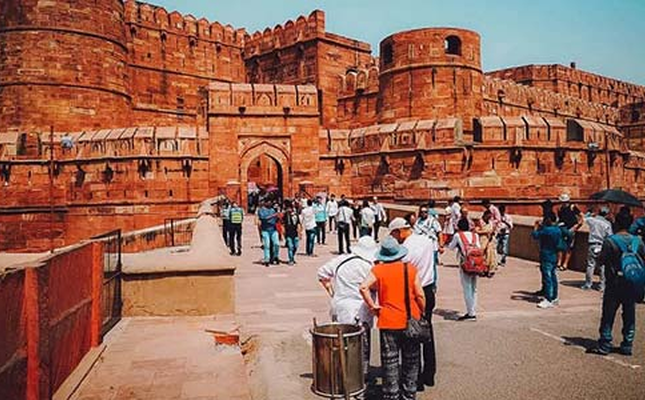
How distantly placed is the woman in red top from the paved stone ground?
0.40m

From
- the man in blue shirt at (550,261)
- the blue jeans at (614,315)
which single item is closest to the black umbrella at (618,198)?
the man in blue shirt at (550,261)

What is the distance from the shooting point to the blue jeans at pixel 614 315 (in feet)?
16.2

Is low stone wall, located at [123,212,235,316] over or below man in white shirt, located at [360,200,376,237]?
below

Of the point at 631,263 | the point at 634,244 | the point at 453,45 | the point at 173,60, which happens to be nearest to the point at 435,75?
the point at 453,45

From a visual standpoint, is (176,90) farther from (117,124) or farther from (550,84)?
(550,84)

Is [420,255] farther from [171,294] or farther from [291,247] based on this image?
[291,247]

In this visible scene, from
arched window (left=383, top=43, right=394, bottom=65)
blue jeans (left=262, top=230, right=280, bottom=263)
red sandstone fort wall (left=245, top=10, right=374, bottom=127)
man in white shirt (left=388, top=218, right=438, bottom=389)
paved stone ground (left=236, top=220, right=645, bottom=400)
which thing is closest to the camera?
paved stone ground (left=236, top=220, right=645, bottom=400)

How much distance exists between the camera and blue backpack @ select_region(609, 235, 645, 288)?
16.0 feet

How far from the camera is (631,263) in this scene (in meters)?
4.93

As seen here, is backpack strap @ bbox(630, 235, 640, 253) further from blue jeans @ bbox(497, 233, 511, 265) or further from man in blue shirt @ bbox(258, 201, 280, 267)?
man in blue shirt @ bbox(258, 201, 280, 267)

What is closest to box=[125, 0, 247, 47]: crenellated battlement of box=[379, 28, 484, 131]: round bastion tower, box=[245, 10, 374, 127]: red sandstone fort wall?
box=[245, 10, 374, 127]: red sandstone fort wall

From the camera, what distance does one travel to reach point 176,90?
102 feet

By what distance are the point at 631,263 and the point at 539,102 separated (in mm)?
30597

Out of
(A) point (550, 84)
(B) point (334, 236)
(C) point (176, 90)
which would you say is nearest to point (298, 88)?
(B) point (334, 236)
